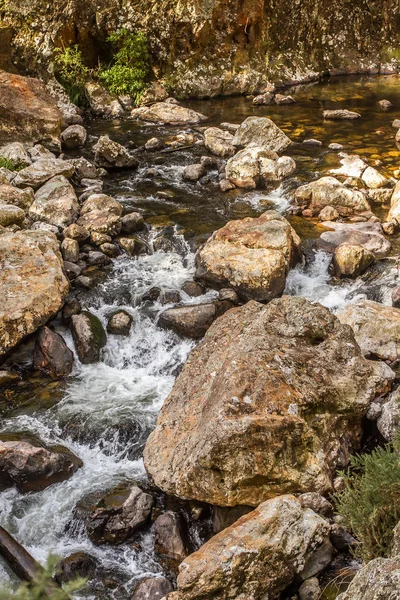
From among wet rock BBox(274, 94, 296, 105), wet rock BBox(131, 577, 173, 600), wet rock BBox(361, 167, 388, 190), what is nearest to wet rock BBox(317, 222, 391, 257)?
wet rock BBox(361, 167, 388, 190)

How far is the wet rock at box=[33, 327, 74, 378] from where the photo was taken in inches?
335

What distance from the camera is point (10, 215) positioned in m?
10.8

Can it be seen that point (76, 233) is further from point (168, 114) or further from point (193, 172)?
point (168, 114)

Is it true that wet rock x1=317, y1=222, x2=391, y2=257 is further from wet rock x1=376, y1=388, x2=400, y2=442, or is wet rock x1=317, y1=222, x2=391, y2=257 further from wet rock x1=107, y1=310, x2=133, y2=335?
wet rock x1=376, y1=388, x2=400, y2=442

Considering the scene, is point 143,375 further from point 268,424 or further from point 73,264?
point 268,424

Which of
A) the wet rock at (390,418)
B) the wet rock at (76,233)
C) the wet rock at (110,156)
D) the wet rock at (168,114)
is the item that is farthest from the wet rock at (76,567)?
the wet rock at (168,114)

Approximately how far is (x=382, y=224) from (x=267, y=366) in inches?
253

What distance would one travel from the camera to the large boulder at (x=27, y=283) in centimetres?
845

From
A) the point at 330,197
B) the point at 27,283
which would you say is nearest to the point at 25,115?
the point at 27,283

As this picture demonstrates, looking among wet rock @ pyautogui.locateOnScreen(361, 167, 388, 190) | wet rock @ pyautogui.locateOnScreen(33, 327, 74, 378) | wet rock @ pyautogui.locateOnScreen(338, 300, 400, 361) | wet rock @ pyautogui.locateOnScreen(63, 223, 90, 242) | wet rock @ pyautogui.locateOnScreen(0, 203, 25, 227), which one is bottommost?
wet rock @ pyautogui.locateOnScreen(361, 167, 388, 190)

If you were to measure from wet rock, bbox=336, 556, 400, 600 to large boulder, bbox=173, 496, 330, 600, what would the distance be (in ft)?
3.78

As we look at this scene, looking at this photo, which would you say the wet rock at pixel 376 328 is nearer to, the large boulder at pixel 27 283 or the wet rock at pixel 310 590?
the wet rock at pixel 310 590

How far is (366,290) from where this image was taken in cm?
982

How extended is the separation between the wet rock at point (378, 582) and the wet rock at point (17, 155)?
12.3m
